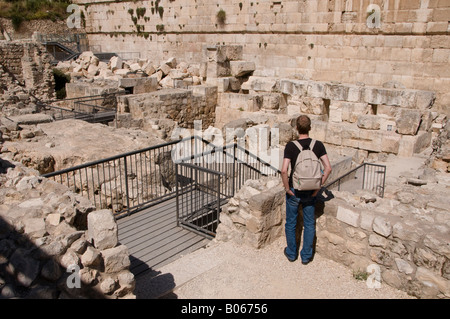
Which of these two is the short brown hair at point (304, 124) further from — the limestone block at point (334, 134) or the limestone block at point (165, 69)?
the limestone block at point (165, 69)

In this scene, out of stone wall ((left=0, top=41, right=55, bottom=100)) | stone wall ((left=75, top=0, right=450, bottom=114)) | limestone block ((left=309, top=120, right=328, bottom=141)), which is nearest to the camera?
limestone block ((left=309, top=120, right=328, bottom=141))

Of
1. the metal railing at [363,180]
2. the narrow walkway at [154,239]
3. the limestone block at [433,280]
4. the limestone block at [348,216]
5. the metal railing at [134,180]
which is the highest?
the limestone block at [348,216]

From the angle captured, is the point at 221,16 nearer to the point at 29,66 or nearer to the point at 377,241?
the point at 29,66

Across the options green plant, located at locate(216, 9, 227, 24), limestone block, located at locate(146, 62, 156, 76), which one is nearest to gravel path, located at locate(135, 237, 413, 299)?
limestone block, located at locate(146, 62, 156, 76)

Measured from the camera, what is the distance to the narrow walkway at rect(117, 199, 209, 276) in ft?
16.3

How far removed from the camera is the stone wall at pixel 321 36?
37.9ft

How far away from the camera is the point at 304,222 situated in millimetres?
4402

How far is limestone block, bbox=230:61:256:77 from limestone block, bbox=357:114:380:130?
6052 mm

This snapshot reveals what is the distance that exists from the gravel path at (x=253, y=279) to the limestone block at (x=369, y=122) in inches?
264

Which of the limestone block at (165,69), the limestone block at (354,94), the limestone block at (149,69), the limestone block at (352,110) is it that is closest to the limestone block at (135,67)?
the limestone block at (149,69)

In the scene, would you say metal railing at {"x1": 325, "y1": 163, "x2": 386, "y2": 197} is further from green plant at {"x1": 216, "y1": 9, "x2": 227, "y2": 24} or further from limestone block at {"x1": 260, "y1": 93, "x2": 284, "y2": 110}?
green plant at {"x1": 216, "y1": 9, "x2": 227, "y2": 24}

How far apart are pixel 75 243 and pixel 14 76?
17.5m
